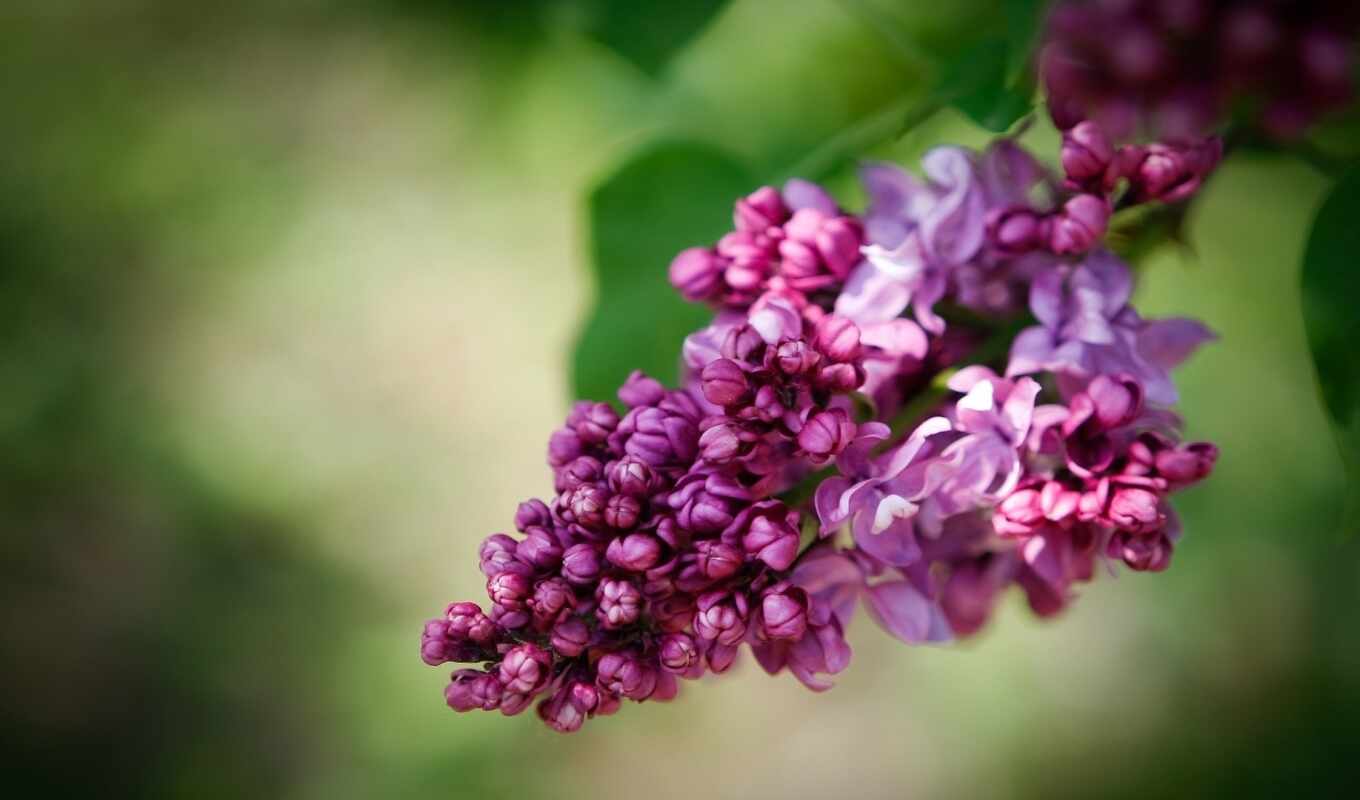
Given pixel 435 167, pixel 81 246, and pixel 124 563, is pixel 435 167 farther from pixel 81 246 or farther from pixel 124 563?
pixel 124 563

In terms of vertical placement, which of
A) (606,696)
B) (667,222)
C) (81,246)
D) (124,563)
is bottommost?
(606,696)

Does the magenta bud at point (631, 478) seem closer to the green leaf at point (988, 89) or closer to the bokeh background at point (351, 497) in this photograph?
the green leaf at point (988, 89)

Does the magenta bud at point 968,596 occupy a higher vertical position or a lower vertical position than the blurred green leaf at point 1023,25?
lower

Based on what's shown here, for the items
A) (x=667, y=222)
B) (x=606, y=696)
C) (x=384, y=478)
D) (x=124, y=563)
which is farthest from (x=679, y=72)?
(x=124, y=563)

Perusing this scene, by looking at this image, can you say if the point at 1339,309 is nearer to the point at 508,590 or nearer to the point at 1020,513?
the point at 1020,513

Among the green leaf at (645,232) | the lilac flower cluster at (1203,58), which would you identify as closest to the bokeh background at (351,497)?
the green leaf at (645,232)

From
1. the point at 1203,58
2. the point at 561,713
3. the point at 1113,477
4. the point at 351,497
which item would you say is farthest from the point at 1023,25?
the point at 351,497
